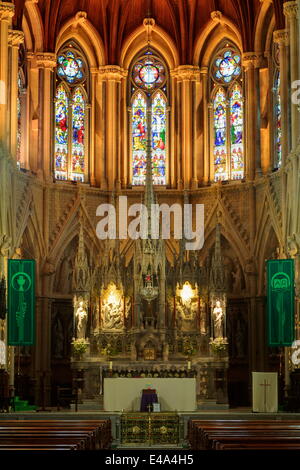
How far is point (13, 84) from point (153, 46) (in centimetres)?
919

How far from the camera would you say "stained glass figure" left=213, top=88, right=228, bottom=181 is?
42.8 m

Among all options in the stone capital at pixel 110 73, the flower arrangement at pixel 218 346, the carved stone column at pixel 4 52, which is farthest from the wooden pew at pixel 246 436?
the stone capital at pixel 110 73

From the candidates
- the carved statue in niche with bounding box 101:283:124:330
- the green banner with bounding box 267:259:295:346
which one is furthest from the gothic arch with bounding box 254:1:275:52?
the carved statue in niche with bounding box 101:283:124:330

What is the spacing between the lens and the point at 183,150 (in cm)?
4316

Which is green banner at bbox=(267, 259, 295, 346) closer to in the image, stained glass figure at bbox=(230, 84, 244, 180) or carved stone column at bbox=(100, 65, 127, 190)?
stained glass figure at bbox=(230, 84, 244, 180)

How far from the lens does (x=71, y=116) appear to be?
43125mm

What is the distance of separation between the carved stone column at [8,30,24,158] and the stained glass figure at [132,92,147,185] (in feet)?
23.5

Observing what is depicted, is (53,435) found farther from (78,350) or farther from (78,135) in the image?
(78,135)

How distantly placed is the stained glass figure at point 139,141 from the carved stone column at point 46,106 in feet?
13.1

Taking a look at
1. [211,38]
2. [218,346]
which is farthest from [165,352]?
[211,38]

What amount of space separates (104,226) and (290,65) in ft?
34.2

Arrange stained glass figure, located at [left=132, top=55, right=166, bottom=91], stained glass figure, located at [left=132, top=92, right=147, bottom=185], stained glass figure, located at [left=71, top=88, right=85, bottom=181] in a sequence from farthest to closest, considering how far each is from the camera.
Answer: stained glass figure, located at [left=132, top=55, right=166, bottom=91]
stained glass figure, located at [left=132, top=92, right=147, bottom=185]
stained glass figure, located at [left=71, top=88, right=85, bottom=181]

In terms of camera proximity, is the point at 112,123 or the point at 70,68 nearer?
the point at 112,123
